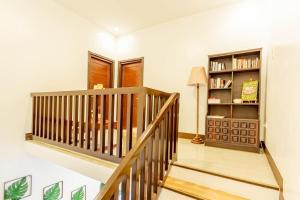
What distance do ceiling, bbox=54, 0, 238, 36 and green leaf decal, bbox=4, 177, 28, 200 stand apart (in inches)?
139

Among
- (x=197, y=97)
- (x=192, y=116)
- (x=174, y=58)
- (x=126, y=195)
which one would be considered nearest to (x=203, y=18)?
(x=174, y=58)

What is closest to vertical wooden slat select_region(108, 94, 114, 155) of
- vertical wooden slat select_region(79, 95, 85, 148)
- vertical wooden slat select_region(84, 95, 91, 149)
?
vertical wooden slat select_region(84, 95, 91, 149)

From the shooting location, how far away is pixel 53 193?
3566mm

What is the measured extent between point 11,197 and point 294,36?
4.48 m

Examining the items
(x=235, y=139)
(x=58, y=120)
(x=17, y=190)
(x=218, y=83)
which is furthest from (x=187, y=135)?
(x=17, y=190)

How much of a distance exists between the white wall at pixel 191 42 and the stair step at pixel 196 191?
201 centimetres

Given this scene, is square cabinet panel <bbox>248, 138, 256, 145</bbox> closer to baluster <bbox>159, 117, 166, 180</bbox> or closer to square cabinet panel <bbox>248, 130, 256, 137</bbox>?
square cabinet panel <bbox>248, 130, 256, 137</bbox>

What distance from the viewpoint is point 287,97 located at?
1688 mm

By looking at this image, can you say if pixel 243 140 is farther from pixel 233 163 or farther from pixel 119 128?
pixel 119 128

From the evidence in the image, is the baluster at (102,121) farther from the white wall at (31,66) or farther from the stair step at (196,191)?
A: the white wall at (31,66)

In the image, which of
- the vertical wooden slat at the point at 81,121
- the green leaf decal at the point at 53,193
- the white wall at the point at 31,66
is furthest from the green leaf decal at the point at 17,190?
the vertical wooden slat at the point at 81,121

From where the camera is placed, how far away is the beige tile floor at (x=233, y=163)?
196 centimetres

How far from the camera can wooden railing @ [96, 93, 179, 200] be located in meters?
1.25

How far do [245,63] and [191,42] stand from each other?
1.25m
